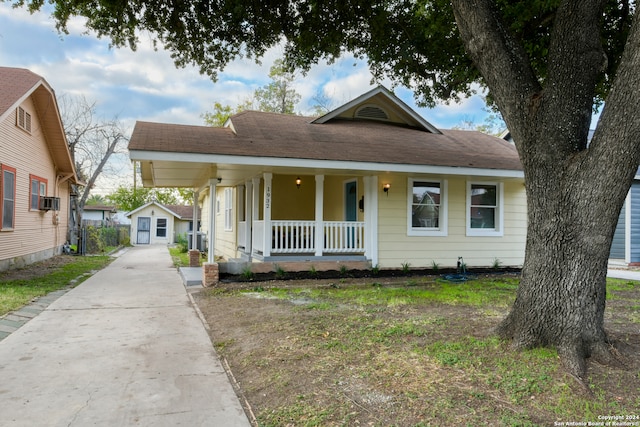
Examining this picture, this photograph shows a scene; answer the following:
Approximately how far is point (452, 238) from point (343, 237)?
2.92 metres

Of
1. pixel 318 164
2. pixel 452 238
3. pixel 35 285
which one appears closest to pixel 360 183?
pixel 318 164

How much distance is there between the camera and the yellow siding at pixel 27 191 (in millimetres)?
11086

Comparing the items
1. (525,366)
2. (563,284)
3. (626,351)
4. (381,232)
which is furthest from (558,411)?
(381,232)

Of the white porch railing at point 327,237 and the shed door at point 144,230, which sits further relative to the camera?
the shed door at point 144,230

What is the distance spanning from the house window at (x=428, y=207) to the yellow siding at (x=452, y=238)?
168 millimetres

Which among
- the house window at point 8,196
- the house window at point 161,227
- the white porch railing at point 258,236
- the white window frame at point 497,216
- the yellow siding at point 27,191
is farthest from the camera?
the house window at point 161,227

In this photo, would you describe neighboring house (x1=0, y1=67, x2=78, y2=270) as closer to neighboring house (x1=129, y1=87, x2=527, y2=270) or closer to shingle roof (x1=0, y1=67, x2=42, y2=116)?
shingle roof (x1=0, y1=67, x2=42, y2=116)

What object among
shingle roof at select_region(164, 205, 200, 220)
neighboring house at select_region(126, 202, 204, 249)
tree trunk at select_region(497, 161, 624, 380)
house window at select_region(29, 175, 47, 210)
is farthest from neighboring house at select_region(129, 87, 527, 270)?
shingle roof at select_region(164, 205, 200, 220)

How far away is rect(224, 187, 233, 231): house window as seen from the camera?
14.4 meters

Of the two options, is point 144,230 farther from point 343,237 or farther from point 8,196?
point 343,237

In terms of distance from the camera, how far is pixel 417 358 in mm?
4055

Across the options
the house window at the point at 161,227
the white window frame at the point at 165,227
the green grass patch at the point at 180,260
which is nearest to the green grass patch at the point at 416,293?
the green grass patch at the point at 180,260

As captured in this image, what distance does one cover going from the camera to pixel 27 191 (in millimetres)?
12820

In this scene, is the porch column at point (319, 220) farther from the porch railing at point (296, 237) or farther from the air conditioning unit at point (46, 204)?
the air conditioning unit at point (46, 204)
